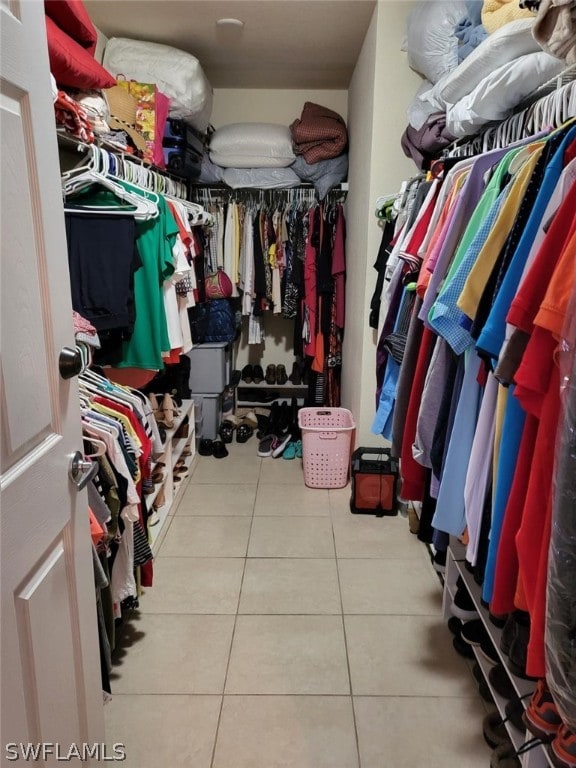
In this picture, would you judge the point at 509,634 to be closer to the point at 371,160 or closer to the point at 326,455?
the point at 326,455

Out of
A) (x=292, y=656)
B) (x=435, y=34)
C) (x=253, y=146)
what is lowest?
(x=292, y=656)

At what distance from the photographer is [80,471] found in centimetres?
114

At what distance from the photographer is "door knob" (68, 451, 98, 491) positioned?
1.13 metres

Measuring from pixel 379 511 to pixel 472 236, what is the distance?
76.0 inches

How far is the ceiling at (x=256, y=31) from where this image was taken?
2.78 meters

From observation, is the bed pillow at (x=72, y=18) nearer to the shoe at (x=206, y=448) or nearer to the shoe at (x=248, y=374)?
the shoe at (x=206, y=448)

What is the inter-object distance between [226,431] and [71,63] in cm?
265

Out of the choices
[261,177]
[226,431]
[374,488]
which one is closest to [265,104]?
[261,177]

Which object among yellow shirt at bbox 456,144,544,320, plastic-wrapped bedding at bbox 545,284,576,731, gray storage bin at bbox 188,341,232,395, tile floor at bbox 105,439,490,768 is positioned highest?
yellow shirt at bbox 456,144,544,320

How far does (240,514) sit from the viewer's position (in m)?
2.98

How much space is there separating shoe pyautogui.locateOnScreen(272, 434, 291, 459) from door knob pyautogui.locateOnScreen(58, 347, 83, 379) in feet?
9.08

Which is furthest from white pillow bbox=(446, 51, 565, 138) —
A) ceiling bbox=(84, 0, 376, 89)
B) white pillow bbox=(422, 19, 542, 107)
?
ceiling bbox=(84, 0, 376, 89)

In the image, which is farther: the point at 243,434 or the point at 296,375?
the point at 296,375

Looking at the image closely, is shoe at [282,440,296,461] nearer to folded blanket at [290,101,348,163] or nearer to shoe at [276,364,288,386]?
shoe at [276,364,288,386]
